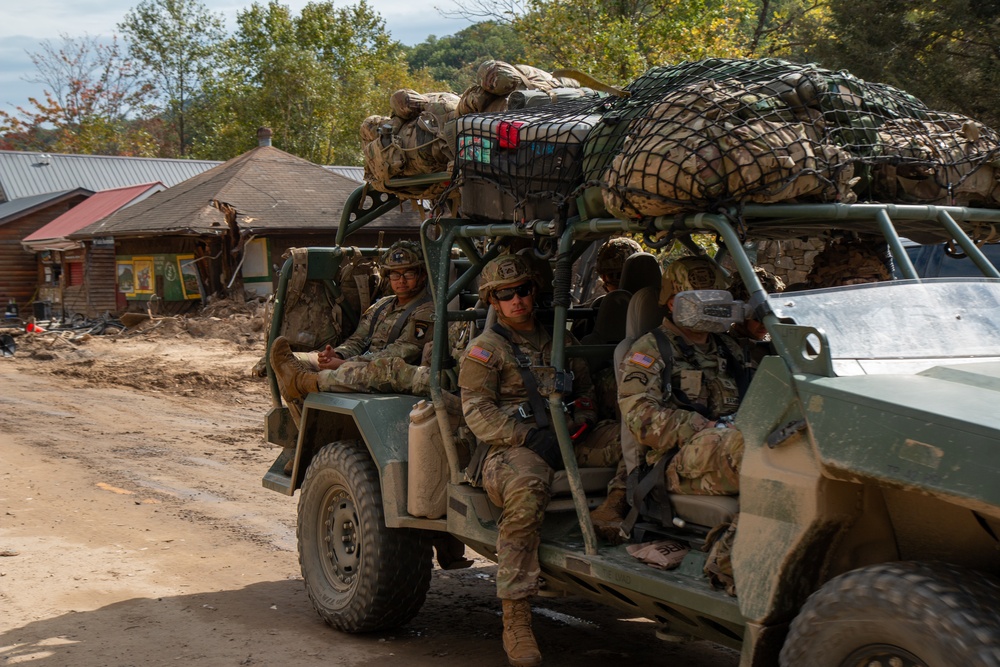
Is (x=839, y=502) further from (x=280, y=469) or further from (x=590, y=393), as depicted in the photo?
(x=280, y=469)

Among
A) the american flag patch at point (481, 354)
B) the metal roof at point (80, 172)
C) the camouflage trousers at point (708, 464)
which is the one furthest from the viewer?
the metal roof at point (80, 172)

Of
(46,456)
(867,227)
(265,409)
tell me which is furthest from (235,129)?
(867,227)

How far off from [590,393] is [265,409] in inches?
385

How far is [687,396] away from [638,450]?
0.29 meters

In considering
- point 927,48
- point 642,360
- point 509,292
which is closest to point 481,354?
point 509,292

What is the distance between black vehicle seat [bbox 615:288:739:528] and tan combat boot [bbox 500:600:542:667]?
2.45 feet

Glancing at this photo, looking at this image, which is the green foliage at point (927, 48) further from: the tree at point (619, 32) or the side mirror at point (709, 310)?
the side mirror at point (709, 310)

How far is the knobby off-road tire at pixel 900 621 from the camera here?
8.89ft

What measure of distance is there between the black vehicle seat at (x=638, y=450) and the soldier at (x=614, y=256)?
3.44ft

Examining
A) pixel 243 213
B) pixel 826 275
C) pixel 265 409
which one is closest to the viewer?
pixel 826 275

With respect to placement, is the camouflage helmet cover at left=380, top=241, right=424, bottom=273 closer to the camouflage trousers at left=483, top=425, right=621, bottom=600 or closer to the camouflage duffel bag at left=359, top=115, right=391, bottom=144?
the camouflage duffel bag at left=359, top=115, right=391, bottom=144

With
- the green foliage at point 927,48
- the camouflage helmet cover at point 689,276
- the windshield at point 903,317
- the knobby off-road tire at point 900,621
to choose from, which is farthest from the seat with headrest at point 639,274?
the green foliage at point 927,48

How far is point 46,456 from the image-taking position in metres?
10.7

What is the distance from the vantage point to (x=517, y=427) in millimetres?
4797
